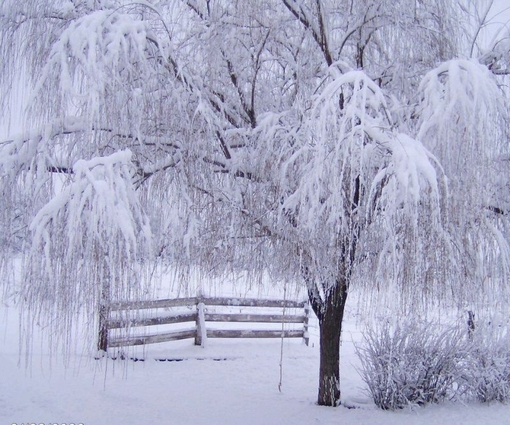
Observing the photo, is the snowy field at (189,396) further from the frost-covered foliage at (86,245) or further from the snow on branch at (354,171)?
the snow on branch at (354,171)

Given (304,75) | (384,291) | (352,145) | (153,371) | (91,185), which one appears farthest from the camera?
(153,371)

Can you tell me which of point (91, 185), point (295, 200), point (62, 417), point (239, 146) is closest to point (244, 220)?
point (239, 146)

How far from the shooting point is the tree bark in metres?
6.22

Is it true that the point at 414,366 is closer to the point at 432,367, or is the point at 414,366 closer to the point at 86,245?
the point at 432,367

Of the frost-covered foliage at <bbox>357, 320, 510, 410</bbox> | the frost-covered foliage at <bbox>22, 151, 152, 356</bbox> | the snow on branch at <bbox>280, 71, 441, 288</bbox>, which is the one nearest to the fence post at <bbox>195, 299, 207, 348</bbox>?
the frost-covered foliage at <bbox>357, 320, 510, 410</bbox>

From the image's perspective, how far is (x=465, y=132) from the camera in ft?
12.1

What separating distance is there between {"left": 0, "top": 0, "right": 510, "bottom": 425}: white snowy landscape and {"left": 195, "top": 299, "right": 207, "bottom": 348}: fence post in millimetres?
2331

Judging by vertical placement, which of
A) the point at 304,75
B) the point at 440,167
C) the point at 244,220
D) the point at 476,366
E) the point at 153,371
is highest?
the point at 304,75

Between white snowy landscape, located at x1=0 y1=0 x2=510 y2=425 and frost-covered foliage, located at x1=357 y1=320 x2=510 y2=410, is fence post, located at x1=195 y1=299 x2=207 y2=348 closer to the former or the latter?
white snowy landscape, located at x1=0 y1=0 x2=510 y2=425

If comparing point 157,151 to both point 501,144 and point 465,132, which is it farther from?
point 501,144

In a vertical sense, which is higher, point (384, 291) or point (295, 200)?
point (295, 200)

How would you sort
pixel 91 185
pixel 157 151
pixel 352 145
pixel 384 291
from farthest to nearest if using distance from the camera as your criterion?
pixel 157 151
pixel 384 291
pixel 352 145
pixel 91 185

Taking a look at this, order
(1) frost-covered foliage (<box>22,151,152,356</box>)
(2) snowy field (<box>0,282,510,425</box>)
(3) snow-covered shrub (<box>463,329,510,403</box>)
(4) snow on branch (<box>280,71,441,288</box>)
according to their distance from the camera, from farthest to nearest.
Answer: (3) snow-covered shrub (<box>463,329,510,403</box>) < (2) snowy field (<box>0,282,510,425</box>) < (4) snow on branch (<box>280,71,441,288</box>) < (1) frost-covered foliage (<box>22,151,152,356</box>)

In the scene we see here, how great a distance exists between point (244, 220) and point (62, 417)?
3.15m
